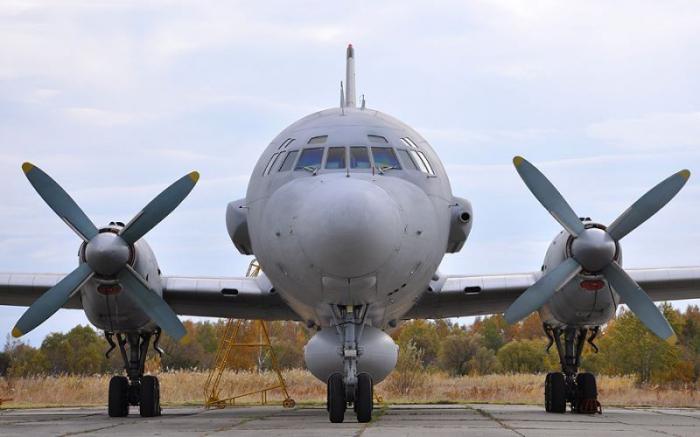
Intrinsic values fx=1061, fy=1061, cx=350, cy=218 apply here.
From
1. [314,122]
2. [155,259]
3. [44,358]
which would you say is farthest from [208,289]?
[44,358]

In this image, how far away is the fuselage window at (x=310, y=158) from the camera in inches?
632

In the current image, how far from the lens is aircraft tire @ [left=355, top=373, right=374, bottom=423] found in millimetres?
14508

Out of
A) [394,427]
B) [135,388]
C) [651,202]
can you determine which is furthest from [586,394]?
[135,388]

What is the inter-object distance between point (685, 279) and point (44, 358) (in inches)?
1794

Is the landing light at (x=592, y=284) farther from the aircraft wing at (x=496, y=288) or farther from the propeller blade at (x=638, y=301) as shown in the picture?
the aircraft wing at (x=496, y=288)

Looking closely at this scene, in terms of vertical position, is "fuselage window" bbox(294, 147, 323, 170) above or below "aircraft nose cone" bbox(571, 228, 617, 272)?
above

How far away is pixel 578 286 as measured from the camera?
18.5 meters

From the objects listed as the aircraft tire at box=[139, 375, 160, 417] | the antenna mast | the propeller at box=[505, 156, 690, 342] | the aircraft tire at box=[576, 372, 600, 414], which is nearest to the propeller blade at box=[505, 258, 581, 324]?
the propeller at box=[505, 156, 690, 342]

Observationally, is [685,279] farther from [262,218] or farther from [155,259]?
[155,259]

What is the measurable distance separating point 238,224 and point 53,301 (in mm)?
3397

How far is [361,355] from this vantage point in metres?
15.1

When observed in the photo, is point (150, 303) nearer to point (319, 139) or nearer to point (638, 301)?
point (319, 139)

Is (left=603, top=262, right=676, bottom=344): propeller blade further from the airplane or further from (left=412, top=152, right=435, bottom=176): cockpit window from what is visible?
(left=412, top=152, right=435, bottom=176): cockpit window

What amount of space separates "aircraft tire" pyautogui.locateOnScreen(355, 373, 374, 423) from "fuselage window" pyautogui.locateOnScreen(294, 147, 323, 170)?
335 cm
